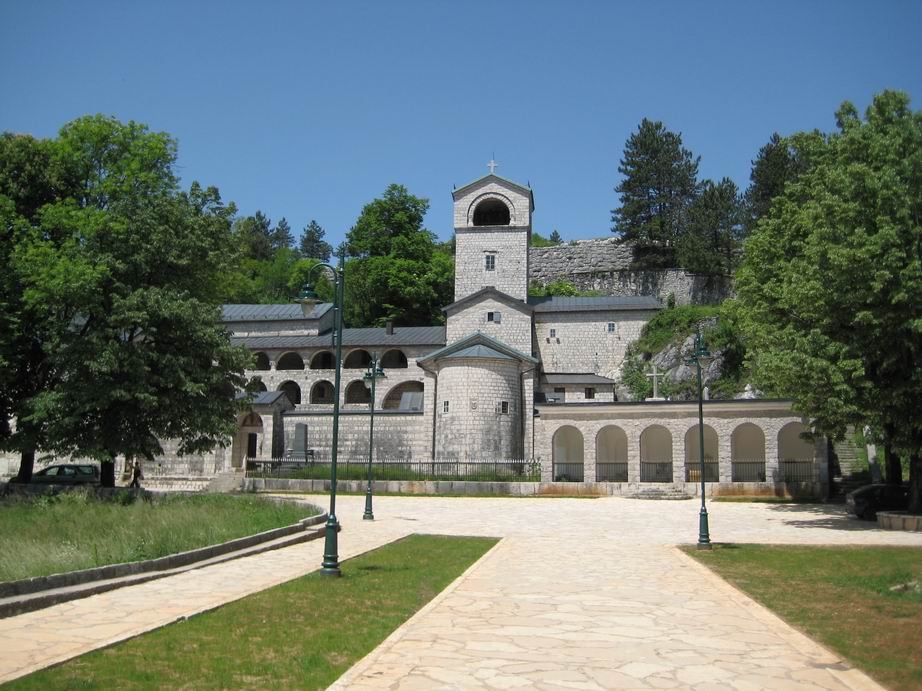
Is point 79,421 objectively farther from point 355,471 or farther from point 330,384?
point 330,384

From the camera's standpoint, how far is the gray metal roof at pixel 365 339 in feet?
171

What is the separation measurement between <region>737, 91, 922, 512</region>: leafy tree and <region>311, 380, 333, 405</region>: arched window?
36.6 m

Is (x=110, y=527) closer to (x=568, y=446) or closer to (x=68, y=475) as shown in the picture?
(x=68, y=475)

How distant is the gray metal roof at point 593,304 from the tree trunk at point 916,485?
31.4m

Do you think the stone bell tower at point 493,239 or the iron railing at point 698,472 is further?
the stone bell tower at point 493,239

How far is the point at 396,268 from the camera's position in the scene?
60.2 metres

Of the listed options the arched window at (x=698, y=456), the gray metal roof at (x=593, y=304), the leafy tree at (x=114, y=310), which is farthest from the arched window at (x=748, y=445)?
the leafy tree at (x=114, y=310)

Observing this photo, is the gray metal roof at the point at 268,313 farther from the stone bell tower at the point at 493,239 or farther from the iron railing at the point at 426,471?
the iron railing at the point at 426,471

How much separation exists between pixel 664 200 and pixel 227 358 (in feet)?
169

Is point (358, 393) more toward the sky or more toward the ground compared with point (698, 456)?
more toward the sky

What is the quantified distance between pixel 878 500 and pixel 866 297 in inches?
264

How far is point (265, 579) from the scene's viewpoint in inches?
445

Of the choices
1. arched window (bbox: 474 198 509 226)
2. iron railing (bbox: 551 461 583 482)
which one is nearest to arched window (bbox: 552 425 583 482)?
iron railing (bbox: 551 461 583 482)

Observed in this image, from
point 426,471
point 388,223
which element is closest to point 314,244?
point 388,223
